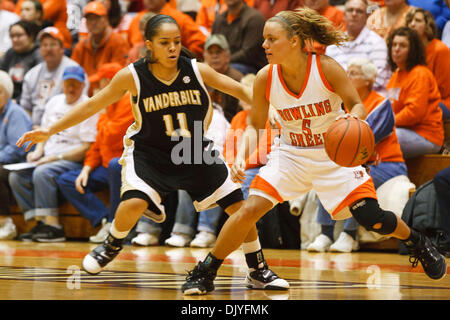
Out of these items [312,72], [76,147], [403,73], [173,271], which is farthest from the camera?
[76,147]

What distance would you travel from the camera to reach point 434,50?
752 cm

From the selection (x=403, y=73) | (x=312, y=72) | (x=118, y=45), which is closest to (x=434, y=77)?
(x=403, y=73)

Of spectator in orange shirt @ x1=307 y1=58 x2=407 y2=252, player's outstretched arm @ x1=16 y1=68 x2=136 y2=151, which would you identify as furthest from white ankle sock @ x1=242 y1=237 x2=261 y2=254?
spectator in orange shirt @ x1=307 y1=58 x2=407 y2=252

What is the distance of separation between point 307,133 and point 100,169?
420cm

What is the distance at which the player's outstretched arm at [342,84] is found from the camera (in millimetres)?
3984

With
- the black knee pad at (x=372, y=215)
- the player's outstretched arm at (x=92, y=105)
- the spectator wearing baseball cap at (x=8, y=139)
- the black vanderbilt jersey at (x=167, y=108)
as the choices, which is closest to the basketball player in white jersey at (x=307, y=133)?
the black knee pad at (x=372, y=215)

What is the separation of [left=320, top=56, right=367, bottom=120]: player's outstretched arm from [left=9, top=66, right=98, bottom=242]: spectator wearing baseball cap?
4582 mm

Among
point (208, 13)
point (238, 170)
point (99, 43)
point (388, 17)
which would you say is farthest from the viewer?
point (208, 13)

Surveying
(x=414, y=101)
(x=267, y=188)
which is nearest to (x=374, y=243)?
(x=414, y=101)

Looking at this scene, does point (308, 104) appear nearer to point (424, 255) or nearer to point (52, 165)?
point (424, 255)
